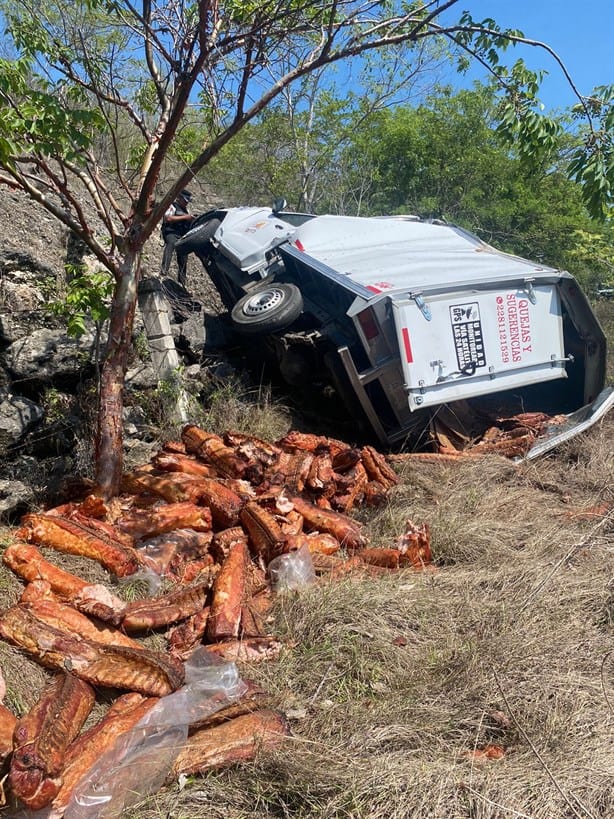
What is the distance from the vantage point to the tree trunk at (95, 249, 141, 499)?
4.94m

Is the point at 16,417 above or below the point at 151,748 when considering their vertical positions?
above

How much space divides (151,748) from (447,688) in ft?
4.38

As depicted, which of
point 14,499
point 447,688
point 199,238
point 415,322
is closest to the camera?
point 447,688

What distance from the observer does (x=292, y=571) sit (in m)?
4.05

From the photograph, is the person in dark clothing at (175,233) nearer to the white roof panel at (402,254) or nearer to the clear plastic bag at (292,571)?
the white roof panel at (402,254)

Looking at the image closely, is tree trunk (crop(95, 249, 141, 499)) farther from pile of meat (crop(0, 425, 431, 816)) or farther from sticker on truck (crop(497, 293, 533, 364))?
sticker on truck (crop(497, 293, 533, 364))

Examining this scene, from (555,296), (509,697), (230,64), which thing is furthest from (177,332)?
(509,697)

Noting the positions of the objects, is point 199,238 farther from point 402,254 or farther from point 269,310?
point 402,254

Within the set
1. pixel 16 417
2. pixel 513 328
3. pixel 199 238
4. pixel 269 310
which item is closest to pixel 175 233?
pixel 199 238

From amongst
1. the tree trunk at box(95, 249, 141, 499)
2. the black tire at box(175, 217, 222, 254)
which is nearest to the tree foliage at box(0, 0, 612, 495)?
the tree trunk at box(95, 249, 141, 499)

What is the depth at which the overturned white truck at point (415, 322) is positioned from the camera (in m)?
5.84

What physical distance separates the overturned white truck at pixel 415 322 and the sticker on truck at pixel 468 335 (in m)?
0.01

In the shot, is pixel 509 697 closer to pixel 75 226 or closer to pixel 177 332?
pixel 75 226

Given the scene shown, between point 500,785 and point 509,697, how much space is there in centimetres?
52
